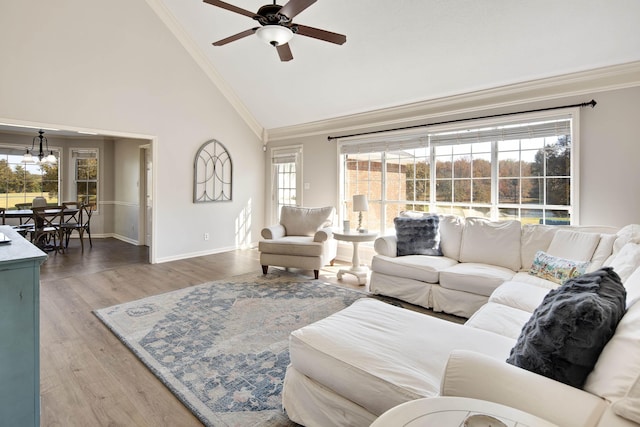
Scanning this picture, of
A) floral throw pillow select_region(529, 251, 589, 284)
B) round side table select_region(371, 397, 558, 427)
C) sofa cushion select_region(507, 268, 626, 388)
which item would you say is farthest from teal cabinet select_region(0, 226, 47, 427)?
floral throw pillow select_region(529, 251, 589, 284)

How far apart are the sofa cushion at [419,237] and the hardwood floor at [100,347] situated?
0.89m

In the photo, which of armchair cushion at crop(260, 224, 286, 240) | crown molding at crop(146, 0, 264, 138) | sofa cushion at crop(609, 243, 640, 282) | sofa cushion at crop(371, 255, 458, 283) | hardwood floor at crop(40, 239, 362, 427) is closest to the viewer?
hardwood floor at crop(40, 239, 362, 427)

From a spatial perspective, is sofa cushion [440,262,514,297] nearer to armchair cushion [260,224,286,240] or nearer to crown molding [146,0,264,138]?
armchair cushion [260,224,286,240]

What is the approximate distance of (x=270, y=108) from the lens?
20.3 feet

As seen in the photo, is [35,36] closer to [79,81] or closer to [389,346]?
[79,81]

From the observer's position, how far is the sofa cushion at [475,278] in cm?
302

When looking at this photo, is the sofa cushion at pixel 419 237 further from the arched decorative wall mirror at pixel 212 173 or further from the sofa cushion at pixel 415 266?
the arched decorative wall mirror at pixel 212 173

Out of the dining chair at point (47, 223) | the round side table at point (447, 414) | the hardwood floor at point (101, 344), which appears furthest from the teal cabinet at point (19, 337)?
the dining chair at point (47, 223)

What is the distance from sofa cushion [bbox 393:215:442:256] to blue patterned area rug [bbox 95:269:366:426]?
794mm

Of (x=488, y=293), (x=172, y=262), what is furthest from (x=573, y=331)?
(x=172, y=262)

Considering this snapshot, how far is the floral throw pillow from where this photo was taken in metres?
2.74

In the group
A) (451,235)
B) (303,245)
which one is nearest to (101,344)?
(303,245)

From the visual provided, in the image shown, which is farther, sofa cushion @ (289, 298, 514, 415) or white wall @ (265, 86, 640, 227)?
white wall @ (265, 86, 640, 227)

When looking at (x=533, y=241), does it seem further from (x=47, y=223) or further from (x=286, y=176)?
(x=47, y=223)
